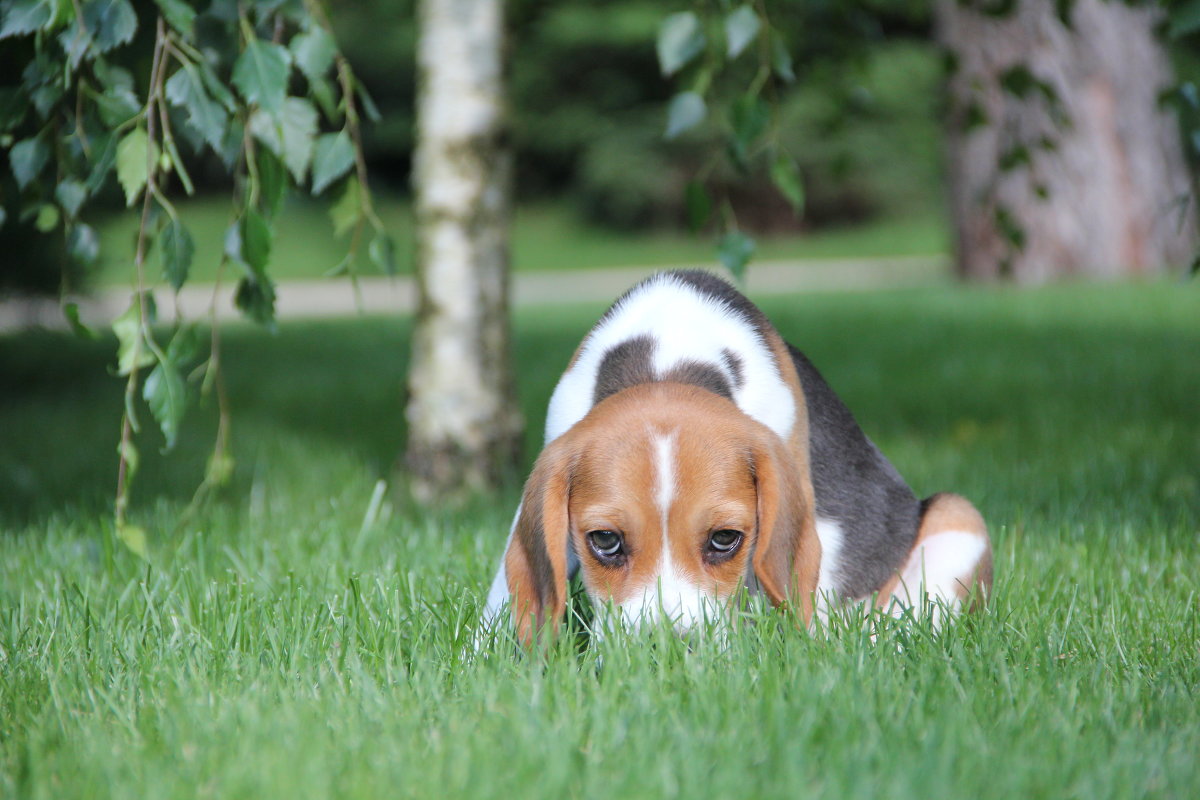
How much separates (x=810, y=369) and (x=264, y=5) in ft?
6.15

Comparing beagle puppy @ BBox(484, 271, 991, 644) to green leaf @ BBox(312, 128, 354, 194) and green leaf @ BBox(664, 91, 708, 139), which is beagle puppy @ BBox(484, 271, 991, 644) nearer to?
green leaf @ BBox(664, 91, 708, 139)

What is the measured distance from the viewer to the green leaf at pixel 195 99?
2906 mm

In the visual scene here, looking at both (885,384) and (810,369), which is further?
(885,384)

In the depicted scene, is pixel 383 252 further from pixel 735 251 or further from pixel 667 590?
pixel 667 590

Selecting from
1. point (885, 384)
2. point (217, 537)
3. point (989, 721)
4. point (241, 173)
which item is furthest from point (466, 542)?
point (885, 384)

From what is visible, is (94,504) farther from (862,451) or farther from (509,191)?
(862,451)

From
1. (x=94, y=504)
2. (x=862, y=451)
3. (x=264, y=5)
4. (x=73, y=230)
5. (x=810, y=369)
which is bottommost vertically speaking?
(x=94, y=504)

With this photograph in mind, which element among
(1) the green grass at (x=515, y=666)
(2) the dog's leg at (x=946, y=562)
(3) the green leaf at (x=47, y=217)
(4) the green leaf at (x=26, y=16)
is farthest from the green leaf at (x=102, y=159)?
(2) the dog's leg at (x=946, y=562)

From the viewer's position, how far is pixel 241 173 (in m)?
3.61

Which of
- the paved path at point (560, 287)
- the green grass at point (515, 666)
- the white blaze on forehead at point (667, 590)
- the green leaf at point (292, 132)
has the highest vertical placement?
the green leaf at point (292, 132)

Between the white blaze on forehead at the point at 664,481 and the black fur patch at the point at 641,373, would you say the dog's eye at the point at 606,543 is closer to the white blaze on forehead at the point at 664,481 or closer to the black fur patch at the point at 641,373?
the white blaze on forehead at the point at 664,481

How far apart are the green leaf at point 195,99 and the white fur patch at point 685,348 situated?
113 centimetres

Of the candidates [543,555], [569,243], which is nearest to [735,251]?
[543,555]

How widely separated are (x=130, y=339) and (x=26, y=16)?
2.56 ft
